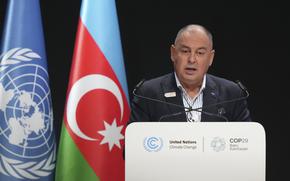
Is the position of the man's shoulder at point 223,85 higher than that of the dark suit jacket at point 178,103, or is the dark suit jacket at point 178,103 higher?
the man's shoulder at point 223,85

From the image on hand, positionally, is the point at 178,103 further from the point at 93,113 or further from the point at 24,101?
the point at 24,101

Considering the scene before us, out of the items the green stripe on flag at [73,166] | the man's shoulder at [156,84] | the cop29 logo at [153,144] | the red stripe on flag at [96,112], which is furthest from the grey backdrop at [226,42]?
the cop29 logo at [153,144]

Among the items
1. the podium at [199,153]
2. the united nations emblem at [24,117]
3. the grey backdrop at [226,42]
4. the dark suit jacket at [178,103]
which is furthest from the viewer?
the grey backdrop at [226,42]

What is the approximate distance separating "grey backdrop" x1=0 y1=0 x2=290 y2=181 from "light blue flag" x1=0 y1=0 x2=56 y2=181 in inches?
24.3

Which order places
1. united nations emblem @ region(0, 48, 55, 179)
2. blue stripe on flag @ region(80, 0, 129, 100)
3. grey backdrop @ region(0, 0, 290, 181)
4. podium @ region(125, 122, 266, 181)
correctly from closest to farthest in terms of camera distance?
1. podium @ region(125, 122, 266, 181)
2. united nations emblem @ region(0, 48, 55, 179)
3. blue stripe on flag @ region(80, 0, 129, 100)
4. grey backdrop @ region(0, 0, 290, 181)

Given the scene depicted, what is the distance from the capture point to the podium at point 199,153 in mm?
1685

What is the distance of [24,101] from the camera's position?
320 centimetres

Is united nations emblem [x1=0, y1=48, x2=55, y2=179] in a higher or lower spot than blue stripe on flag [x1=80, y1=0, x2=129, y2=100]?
lower

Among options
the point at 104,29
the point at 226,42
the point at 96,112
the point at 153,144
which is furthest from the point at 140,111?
the point at 226,42

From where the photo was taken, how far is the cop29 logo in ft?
5.60

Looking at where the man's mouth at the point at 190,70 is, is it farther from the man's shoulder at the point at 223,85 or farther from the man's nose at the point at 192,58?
the man's shoulder at the point at 223,85

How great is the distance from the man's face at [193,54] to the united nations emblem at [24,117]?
139 centimetres

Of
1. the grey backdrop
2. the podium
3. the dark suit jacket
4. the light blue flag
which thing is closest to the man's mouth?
the dark suit jacket

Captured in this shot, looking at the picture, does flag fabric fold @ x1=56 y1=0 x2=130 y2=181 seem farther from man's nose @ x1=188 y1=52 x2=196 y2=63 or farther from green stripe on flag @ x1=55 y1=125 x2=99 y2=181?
man's nose @ x1=188 y1=52 x2=196 y2=63
